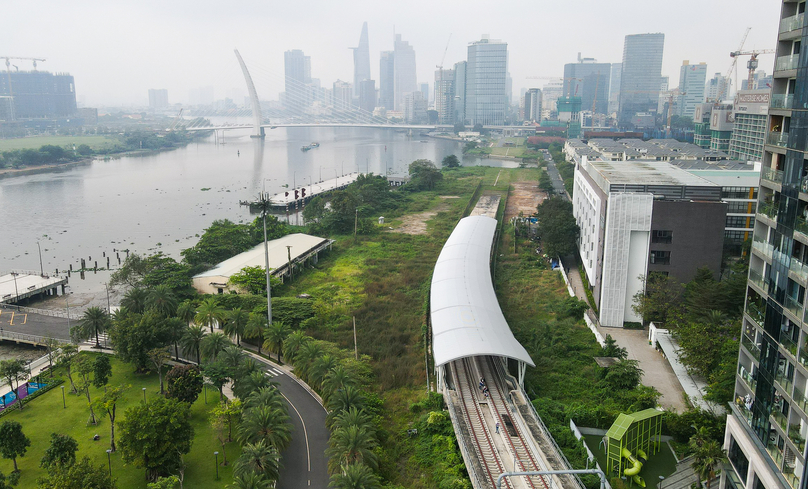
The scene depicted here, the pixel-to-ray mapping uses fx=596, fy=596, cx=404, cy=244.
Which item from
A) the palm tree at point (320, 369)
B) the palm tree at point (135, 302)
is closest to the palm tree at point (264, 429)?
the palm tree at point (320, 369)

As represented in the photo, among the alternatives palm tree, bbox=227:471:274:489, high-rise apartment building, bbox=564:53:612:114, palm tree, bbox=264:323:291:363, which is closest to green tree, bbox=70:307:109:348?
palm tree, bbox=264:323:291:363

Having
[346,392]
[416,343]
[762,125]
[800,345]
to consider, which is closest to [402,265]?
[416,343]

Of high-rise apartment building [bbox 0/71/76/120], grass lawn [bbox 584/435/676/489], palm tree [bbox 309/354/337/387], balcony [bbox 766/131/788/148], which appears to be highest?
high-rise apartment building [bbox 0/71/76/120]

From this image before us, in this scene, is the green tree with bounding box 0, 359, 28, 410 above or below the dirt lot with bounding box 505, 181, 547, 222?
below

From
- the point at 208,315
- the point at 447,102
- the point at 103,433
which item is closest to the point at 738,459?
the point at 103,433

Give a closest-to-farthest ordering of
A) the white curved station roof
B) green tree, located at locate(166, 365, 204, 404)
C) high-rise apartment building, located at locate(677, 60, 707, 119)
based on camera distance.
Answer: green tree, located at locate(166, 365, 204, 404) < the white curved station roof < high-rise apartment building, located at locate(677, 60, 707, 119)

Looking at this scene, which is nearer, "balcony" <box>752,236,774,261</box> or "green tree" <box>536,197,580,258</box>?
"balcony" <box>752,236,774,261</box>

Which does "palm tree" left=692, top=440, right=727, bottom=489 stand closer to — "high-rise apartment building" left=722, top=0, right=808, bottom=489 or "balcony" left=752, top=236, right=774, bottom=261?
"high-rise apartment building" left=722, top=0, right=808, bottom=489
